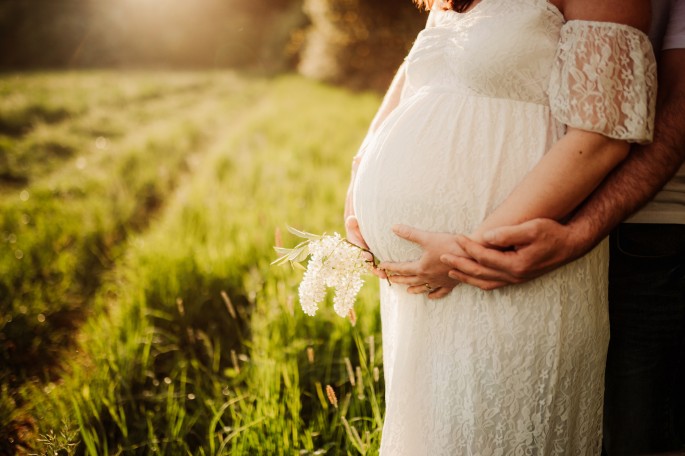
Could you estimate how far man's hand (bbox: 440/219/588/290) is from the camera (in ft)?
3.61

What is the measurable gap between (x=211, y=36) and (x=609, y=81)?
3343 cm

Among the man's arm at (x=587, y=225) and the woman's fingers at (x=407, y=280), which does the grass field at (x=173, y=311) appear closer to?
the woman's fingers at (x=407, y=280)

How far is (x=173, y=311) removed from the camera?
304 centimetres

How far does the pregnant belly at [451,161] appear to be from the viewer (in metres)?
1.21

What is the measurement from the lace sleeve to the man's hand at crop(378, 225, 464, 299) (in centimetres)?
40

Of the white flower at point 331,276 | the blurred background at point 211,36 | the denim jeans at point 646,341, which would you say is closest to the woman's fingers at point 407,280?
the white flower at point 331,276

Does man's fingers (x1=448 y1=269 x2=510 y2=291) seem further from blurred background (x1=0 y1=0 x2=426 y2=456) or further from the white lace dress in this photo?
blurred background (x1=0 y1=0 x2=426 y2=456)

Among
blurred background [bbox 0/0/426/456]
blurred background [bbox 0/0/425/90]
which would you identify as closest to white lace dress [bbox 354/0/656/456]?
blurred background [bbox 0/0/426/456]

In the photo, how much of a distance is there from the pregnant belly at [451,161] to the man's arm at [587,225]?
4.6 inches

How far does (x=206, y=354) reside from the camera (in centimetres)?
282

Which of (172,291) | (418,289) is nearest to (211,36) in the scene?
(172,291)

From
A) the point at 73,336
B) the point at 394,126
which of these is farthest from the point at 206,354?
the point at 394,126

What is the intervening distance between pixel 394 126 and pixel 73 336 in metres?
2.71

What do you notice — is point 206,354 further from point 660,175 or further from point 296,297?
point 660,175
